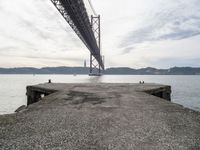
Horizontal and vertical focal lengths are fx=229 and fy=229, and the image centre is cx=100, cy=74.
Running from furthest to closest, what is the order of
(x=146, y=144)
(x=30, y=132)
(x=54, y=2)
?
(x=54, y=2), (x=30, y=132), (x=146, y=144)

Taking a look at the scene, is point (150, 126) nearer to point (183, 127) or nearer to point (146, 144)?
point (183, 127)

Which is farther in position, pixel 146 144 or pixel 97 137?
pixel 97 137

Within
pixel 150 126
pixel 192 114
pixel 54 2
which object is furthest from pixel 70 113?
pixel 54 2

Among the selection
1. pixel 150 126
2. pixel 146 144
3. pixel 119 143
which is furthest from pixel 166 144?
pixel 150 126

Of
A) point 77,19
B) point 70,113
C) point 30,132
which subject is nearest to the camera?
point 30,132

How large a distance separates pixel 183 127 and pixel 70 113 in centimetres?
408

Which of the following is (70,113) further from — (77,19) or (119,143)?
(77,19)

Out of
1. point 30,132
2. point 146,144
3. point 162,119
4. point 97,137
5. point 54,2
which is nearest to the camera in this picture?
point 146,144

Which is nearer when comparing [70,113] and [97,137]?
[97,137]

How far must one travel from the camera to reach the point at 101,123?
719 centimetres

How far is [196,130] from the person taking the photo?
655 cm

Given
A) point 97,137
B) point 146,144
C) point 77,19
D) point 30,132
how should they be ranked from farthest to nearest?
point 77,19
point 30,132
point 97,137
point 146,144

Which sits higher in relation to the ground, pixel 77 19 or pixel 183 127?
pixel 77 19

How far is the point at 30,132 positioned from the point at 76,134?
4.24 ft
